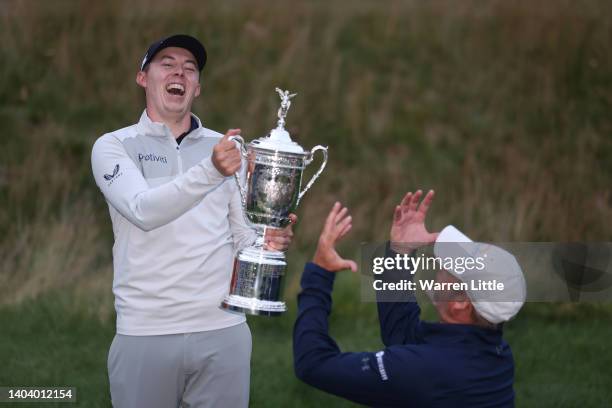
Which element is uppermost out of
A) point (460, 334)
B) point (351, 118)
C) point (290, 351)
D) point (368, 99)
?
point (368, 99)

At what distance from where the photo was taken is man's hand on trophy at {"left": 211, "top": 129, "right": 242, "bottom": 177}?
3.53 metres

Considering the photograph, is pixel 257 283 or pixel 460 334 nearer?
pixel 460 334

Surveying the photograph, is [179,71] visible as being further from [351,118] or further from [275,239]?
[351,118]

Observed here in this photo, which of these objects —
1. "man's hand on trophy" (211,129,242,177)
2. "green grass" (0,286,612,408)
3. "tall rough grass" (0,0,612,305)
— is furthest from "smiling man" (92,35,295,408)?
"tall rough grass" (0,0,612,305)

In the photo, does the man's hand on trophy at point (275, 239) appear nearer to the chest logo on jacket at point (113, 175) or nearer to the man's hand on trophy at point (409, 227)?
the man's hand on trophy at point (409, 227)

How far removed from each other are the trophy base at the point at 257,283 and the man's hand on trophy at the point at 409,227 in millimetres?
498

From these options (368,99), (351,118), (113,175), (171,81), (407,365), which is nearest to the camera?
(407,365)

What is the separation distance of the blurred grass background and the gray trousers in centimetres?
344

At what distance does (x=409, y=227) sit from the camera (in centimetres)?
402

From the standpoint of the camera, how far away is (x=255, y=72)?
13.5 m

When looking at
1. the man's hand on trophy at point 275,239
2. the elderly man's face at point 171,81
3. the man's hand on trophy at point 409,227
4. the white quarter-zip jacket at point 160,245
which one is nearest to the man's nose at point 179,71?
the elderly man's face at point 171,81

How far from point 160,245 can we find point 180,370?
509 mm

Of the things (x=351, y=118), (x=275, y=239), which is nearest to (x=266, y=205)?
(x=275, y=239)

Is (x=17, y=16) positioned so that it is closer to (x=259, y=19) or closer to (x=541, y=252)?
(x=259, y=19)
